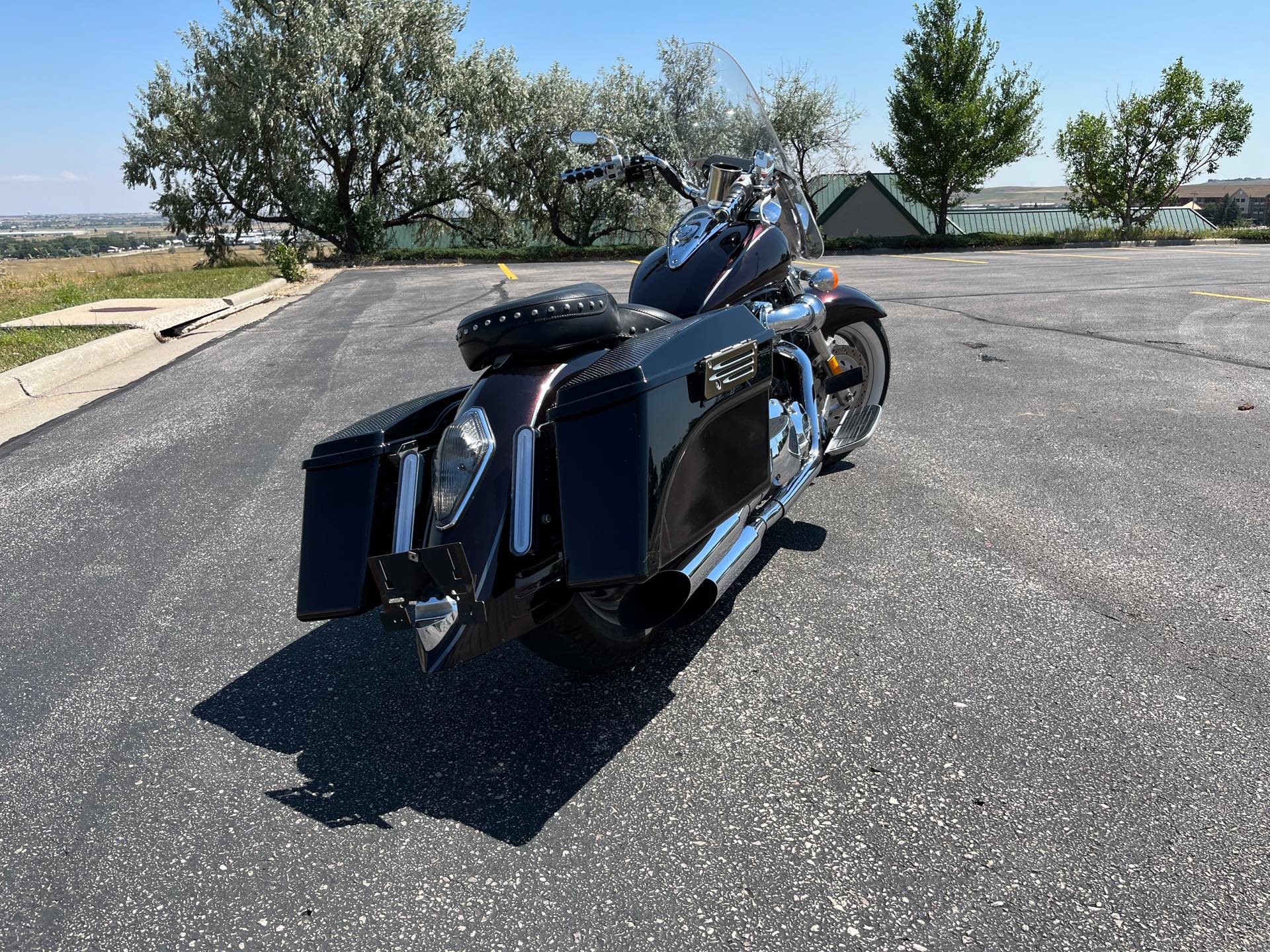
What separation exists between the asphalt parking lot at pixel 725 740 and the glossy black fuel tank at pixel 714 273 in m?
1.11

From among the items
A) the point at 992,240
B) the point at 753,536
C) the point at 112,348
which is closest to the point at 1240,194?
the point at 992,240

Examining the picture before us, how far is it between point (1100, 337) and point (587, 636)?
23.8 feet

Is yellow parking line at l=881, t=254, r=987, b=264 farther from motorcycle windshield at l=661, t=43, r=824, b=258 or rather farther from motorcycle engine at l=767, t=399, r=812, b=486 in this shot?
motorcycle engine at l=767, t=399, r=812, b=486

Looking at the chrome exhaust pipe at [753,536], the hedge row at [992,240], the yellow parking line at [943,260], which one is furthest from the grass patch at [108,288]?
the hedge row at [992,240]

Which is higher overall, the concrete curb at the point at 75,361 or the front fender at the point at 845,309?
the front fender at the point at 845,309

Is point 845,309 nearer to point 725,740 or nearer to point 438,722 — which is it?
point 725,740

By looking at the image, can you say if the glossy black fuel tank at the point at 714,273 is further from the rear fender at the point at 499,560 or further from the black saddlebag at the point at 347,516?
the black saddlebag at the point at 347,516

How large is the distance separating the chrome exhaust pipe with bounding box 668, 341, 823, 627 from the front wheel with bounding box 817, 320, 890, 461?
2.95 ft

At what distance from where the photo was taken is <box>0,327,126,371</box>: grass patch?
8727mm

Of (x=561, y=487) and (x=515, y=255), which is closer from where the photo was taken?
(x=561, y=487)

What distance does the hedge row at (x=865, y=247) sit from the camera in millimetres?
28516

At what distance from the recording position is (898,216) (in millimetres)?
41500

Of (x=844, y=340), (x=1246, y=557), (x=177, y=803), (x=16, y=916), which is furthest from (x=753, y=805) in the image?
(x=844, y=340)

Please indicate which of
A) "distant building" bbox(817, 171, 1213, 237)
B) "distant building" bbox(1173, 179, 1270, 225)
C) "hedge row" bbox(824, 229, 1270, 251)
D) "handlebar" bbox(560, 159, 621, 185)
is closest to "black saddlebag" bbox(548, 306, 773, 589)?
"handlebar" bbox(560, 159, 621, 185)
